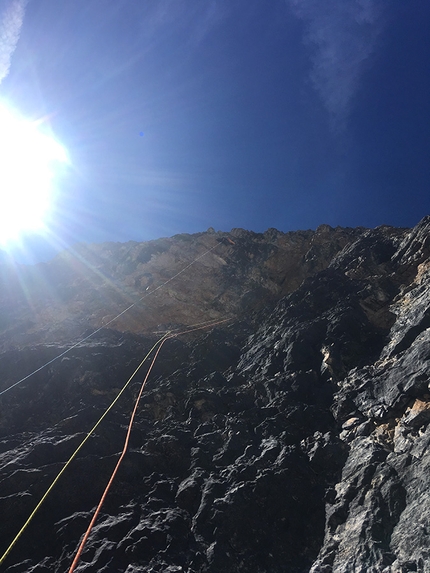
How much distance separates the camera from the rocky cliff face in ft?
22.9

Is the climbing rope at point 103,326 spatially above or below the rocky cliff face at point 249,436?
above

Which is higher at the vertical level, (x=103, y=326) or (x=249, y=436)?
(x=103, y=326)

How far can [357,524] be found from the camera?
675 cm

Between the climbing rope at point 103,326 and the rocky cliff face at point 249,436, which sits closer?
the rocky cliff face at point 249,436

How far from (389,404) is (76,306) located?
1911cm

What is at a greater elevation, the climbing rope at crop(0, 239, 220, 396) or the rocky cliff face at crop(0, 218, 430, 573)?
the climbing rope at crop(0, 239, 220, 396)

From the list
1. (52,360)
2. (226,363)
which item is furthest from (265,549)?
(52,360)

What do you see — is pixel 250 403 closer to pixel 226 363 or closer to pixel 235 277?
pixel 226 363

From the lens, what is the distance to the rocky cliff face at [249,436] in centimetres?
699

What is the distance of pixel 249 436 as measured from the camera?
394 inches

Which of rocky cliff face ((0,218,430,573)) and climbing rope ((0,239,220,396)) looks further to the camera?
climbing rope ((0,239,220,396))

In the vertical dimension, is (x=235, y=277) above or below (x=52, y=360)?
above

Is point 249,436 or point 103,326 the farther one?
point 103,326

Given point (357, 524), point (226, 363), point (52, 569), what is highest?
point (226, 363)
